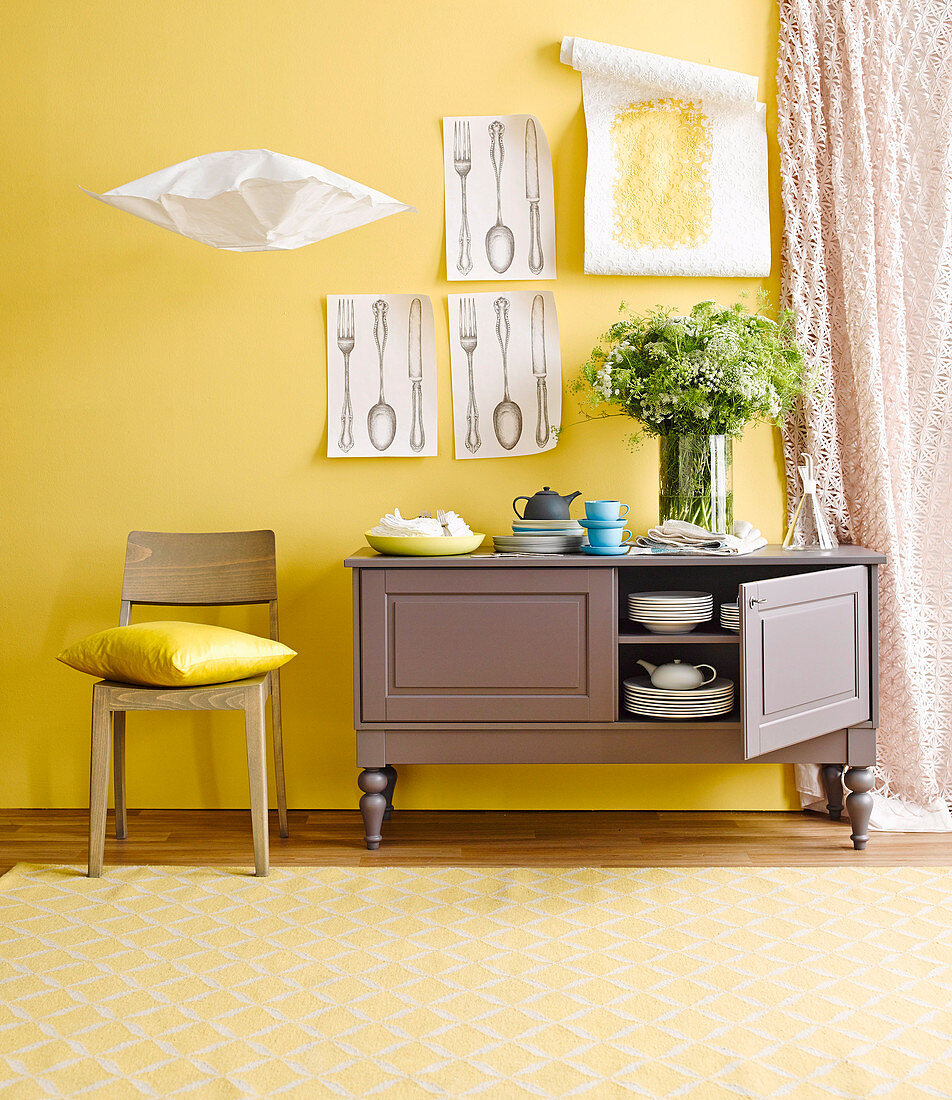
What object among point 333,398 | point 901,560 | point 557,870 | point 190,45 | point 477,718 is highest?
point 190,45

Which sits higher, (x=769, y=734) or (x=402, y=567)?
(x=402, y=567)

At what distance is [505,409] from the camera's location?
2.82m

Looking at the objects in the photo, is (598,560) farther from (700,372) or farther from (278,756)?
(278,756)

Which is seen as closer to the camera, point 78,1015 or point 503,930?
point 78,1015

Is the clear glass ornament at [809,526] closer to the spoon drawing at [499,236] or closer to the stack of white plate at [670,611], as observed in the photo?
the stack of white plate at [670,611]

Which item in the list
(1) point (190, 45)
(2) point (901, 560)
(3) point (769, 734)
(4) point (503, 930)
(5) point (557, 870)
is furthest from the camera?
(1) point (190, 45)

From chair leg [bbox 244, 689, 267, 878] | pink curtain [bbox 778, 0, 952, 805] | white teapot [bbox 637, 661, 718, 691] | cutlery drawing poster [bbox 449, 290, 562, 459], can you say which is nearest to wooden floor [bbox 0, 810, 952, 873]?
chair leg [bbox 244, 689, 267, 878]

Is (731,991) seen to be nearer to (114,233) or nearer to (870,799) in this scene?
(870,799)

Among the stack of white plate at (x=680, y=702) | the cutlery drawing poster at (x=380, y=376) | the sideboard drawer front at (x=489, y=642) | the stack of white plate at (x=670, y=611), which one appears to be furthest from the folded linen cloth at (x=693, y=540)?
the cutlery drawing poster at (x=380, y=376)

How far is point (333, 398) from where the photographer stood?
112 inches

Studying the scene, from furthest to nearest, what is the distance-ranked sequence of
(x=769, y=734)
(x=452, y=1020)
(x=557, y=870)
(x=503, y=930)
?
(x=557, y=870) < (x=769, y=734) < (x=503, y=930) < (x=452, y=1020)

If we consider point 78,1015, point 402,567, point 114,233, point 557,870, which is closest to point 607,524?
point 402,567

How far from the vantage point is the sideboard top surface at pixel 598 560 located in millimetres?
2342

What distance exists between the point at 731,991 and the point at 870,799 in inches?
37.0
